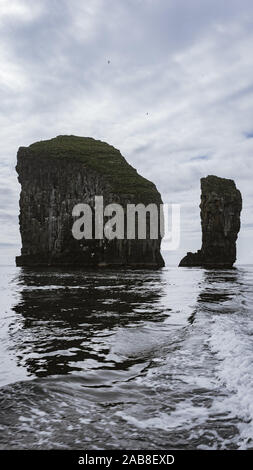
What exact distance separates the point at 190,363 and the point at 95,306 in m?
9.53

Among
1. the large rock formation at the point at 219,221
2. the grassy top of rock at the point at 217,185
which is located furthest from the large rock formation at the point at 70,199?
the large rock formation at the point at 219,221

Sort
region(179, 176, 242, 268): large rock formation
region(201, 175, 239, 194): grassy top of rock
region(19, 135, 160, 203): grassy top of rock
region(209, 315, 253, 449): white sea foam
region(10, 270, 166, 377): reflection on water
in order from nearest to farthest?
1. region(209, 315, 253, 449): white sea foam
2. region(10, 270, 166, 377): reflection on water
3. region(19, 135, 160, 203): grassy top of rock
4. region(179, 176, 242, 268): large rock formation
5. region(201, 175, 239, 194): grassy top of rock

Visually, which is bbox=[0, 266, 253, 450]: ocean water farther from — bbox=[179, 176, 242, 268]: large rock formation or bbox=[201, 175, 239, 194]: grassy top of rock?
bbox=[201, 175, 239, 194]: grassy top of rock

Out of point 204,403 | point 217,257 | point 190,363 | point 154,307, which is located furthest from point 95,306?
point 217,257

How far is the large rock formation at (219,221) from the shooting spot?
88.1m

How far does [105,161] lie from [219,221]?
112 feet

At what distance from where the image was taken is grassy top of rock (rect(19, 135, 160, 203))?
86312mm

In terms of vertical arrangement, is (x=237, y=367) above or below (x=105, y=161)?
below

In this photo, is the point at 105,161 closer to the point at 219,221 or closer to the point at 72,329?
the point at 219,221

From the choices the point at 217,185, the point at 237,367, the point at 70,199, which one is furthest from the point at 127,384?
the point at 217,185

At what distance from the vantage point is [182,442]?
418 centimetres

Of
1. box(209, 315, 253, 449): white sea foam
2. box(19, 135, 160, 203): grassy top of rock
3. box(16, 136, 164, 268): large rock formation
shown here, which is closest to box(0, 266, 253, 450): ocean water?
box(209, 315, 253, 449): white sea foam

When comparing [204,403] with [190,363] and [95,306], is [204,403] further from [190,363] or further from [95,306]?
[95,306]

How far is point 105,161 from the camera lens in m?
95.1
